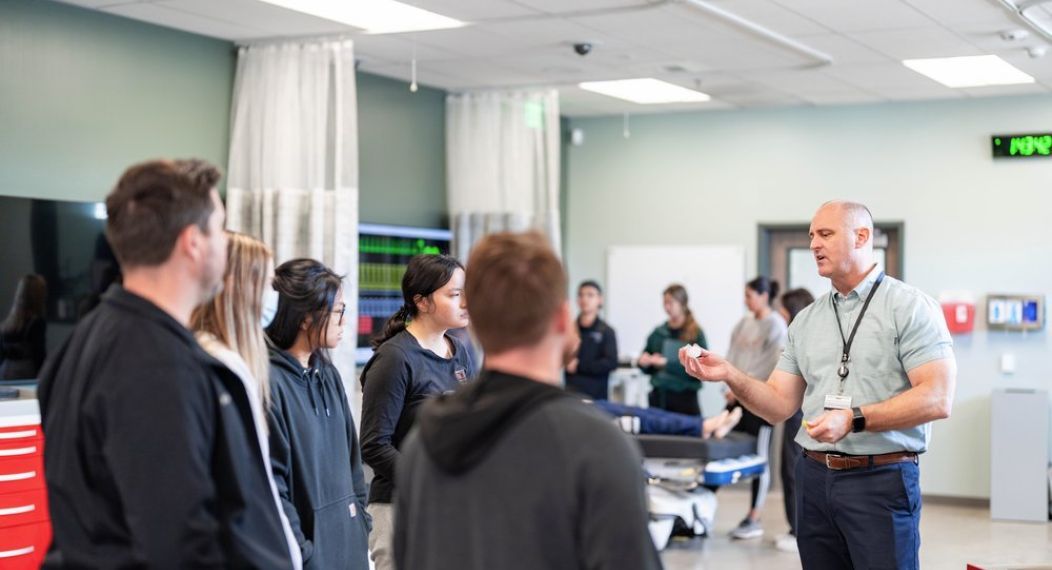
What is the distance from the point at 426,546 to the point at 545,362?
1.10 ft

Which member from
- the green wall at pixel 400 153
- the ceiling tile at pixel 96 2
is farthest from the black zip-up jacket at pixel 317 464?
the green wall at pixel 400 153

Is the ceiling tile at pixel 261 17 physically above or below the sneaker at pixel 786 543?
above

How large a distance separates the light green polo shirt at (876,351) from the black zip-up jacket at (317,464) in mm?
1378

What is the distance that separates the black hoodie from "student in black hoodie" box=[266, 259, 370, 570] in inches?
43.4

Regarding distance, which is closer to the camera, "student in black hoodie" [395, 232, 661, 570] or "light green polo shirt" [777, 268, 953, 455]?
"student in black hoodie" [395, 232, 661, 570]

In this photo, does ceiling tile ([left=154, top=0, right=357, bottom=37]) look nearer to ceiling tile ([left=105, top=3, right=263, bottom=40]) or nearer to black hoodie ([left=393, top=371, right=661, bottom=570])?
ceiling tile ([left=105, top=3, right=263, bottom=40])

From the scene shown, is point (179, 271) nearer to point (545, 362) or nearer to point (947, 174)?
point (545, 362)

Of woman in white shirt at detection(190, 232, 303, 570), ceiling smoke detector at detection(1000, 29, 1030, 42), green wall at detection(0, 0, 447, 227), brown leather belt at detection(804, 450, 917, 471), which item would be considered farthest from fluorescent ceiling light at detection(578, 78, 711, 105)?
woman in white shirt at detection(190, 232, 303, 570)

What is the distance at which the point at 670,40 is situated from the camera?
6797 mm

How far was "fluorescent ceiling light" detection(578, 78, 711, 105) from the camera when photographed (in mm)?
8453

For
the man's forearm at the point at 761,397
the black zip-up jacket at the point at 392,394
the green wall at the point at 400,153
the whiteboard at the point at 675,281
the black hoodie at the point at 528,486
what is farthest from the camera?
the whiteboard at the point at 675,281

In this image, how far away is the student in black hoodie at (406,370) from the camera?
341cm

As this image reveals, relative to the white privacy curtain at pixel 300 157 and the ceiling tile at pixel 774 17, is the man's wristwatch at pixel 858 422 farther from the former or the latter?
the white privacy curtain at pixel 300 157

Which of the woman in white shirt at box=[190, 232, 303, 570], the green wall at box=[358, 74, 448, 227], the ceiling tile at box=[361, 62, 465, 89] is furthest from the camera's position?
the green wall at box=[358, 74, 448, 227]
